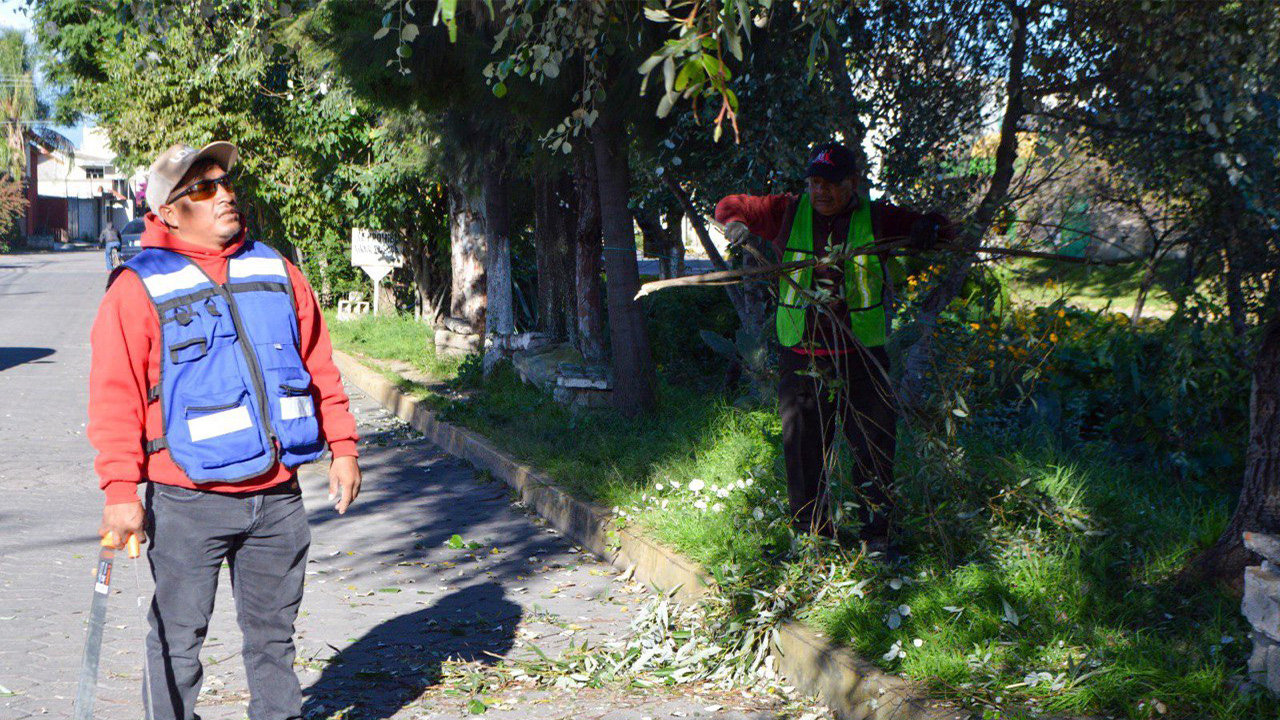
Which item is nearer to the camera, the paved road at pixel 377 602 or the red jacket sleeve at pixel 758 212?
the paved road at pixel 377 602

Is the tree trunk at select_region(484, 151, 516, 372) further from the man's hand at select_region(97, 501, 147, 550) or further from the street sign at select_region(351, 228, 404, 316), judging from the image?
the man's hand at select_region(97, 501, 147, 550)

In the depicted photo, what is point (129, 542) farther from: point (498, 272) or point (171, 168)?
point (498, 272)

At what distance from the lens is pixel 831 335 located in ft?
17.4

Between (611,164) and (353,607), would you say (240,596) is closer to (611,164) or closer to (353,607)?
(353,607)

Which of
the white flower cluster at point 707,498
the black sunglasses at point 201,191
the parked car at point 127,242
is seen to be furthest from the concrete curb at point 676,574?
the parked car at point 127,242

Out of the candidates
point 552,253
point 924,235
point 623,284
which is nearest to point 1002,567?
point 924,235

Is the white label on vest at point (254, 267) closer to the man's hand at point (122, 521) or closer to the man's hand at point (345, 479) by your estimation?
the man's hand at point (345, 479)

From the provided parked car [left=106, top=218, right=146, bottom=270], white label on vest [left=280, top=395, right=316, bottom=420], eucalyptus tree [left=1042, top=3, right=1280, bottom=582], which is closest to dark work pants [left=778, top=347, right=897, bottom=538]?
eucalyptus tree [left=1042, top=3, right=1280, bottom=582]

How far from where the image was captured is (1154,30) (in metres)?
5.67

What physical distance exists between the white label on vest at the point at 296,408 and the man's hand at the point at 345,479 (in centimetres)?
22

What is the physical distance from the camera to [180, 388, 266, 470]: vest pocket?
3.59 m

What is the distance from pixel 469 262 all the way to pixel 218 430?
1268cm

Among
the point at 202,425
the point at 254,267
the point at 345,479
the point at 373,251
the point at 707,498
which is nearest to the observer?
the point at 202,425

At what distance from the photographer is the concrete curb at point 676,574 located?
13.7 feet
